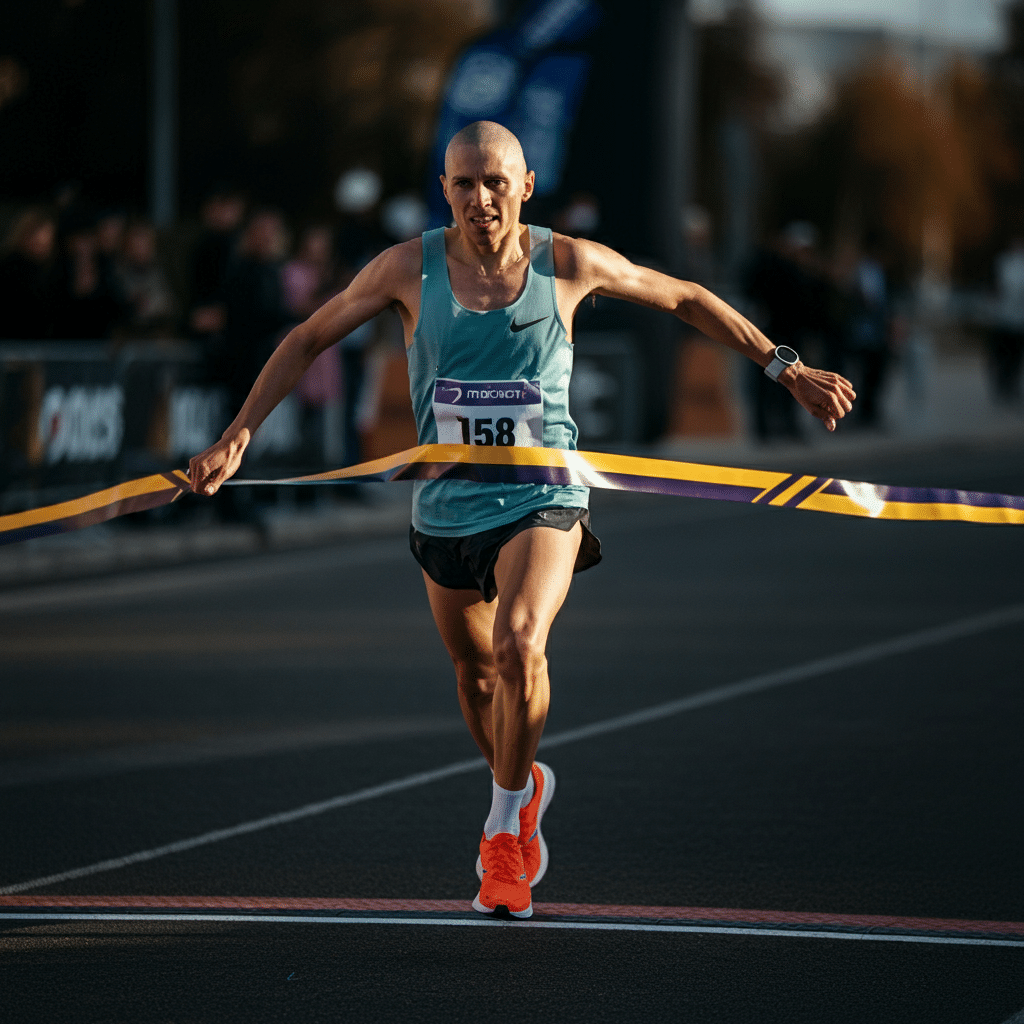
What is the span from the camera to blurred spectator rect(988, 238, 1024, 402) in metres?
28.9

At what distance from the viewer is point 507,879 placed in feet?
17.9

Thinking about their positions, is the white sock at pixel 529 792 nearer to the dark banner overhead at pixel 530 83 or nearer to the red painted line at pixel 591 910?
the red painted line at pixel 591 910

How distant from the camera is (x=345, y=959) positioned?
5.10 metres

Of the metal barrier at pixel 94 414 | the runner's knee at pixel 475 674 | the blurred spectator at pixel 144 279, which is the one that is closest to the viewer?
the runner's knee at pixel 475 674

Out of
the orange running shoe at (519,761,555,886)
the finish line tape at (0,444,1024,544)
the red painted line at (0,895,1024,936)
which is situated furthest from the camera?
the finish line tape at (0,444,1024,544)

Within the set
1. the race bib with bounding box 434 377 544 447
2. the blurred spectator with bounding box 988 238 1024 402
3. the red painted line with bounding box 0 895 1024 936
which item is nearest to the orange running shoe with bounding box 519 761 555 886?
the red painted line with bounding box 0 895 1024 936

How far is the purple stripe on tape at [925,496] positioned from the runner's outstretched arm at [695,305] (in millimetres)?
453

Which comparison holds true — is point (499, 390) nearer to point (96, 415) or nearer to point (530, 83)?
point (96, 415)

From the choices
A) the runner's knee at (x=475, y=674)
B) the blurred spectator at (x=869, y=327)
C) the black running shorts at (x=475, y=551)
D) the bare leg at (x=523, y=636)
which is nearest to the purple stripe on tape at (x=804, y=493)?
the black running shorts at (x=475, y=551)

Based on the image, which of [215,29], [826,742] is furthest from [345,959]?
[215,29]

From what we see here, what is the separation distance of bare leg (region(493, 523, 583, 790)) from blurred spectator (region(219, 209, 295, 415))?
879 centimetres

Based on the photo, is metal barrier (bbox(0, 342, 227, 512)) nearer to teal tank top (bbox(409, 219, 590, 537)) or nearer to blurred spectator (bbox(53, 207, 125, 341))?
blurred spectator (bbox(53, 207, 125, 341))

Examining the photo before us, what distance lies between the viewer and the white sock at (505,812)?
18.0 feet

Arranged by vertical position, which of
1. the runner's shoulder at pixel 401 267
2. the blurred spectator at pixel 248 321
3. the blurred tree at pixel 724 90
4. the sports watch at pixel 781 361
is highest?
the blurred tree at pixel 724 90
